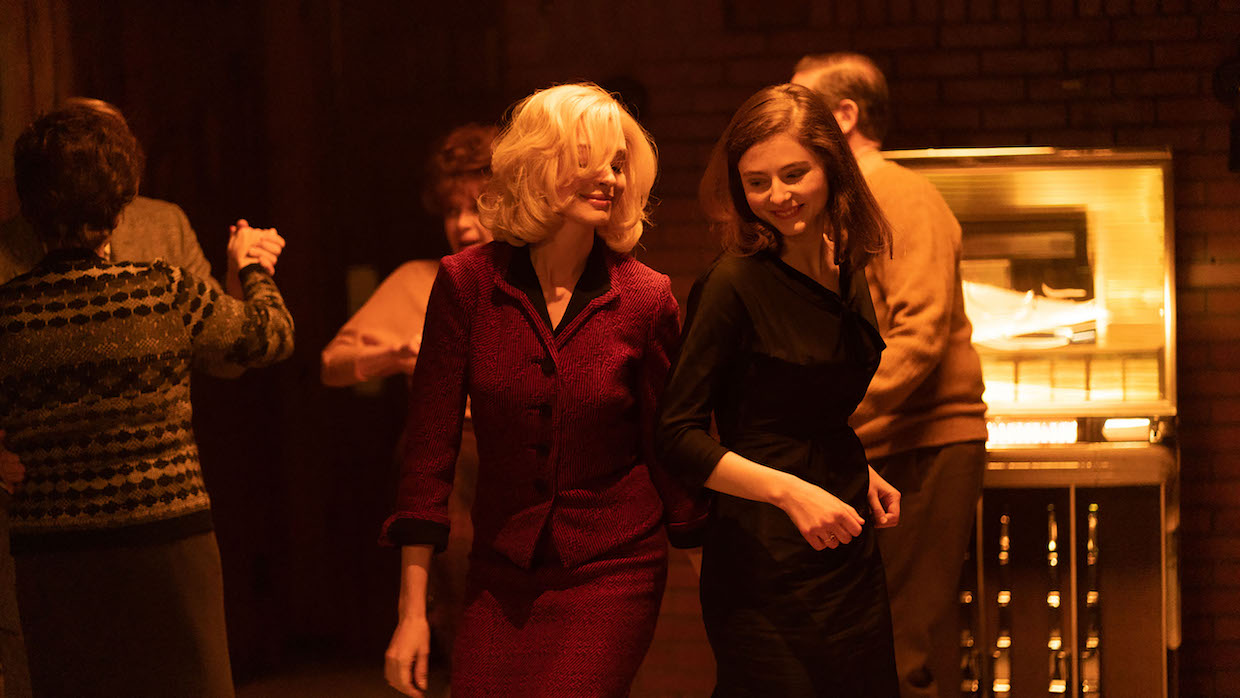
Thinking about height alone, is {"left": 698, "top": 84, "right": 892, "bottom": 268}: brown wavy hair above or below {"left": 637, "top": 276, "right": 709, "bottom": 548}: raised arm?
above

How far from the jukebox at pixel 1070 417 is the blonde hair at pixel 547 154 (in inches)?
54.2

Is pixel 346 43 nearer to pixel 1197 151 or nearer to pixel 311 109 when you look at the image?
pixel 311 109

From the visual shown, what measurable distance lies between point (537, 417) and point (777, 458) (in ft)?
1.20

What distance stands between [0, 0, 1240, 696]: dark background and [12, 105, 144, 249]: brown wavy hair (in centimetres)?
113

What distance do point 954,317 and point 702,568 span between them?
44.3 inches

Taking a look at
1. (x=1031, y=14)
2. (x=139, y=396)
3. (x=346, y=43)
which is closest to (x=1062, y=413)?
(x=1031, y=14)

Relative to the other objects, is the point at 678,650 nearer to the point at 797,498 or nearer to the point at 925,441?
the point at 925,441

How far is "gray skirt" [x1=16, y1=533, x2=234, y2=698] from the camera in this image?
210cm

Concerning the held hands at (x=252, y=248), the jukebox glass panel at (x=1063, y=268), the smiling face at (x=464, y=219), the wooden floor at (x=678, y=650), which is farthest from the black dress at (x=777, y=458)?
the wooden floor at (x=678, y=650)

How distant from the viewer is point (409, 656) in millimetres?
1806

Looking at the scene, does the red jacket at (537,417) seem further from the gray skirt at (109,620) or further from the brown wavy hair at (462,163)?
the brown wavy hair at (462,163)

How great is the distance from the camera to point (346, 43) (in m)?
3.73

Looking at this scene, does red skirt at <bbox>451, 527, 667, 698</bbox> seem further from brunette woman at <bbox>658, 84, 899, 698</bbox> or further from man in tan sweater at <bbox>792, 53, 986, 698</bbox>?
man in tan sweater at <bbox>792, 53, 986, 698</bbox>

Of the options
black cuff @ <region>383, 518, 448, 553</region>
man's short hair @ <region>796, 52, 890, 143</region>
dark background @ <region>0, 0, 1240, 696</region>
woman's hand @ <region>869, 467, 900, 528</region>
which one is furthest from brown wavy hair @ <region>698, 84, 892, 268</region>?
dark background @ <region>0, 0, 1240, 696</region>
